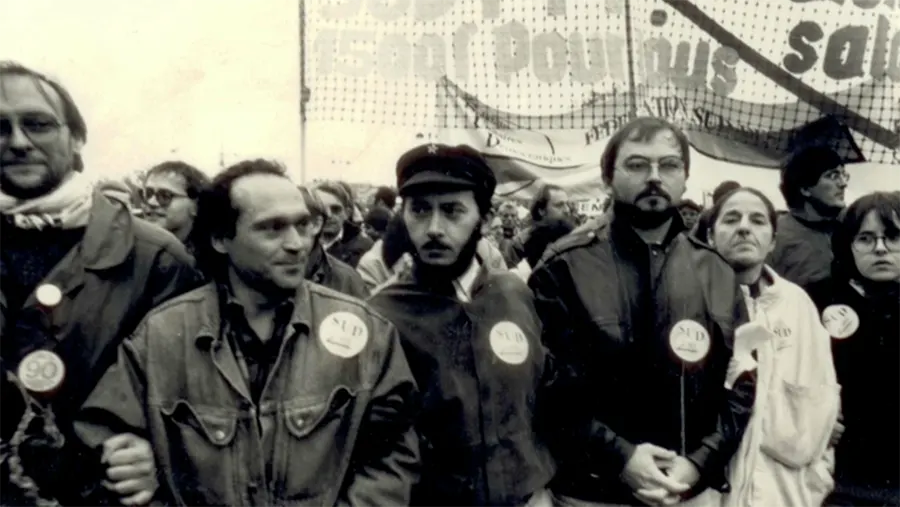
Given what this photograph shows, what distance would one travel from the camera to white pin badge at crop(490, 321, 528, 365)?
294 centimetres

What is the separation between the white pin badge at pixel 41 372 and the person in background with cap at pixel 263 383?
340 millimetres

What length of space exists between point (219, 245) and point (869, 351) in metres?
2.46

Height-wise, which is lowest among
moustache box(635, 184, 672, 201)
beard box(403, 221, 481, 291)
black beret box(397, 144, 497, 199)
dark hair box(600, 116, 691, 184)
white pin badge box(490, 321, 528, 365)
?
white pin badge box(490, 321, 528, 365)

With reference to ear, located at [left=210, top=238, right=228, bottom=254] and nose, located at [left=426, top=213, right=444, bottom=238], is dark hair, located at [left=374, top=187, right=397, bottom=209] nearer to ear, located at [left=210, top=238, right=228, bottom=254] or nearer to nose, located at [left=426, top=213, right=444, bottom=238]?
nose, located at [left=426, top=213, right=444, bottom=238]

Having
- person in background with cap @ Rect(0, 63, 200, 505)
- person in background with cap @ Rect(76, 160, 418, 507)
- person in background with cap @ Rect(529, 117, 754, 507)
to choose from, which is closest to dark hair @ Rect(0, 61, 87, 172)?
person in background with cap @ Rect(0, 63, 200, 505)

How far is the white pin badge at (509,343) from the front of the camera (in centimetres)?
294

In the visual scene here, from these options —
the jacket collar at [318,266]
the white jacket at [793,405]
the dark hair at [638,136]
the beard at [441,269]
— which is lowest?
the white jacket at [793,405]

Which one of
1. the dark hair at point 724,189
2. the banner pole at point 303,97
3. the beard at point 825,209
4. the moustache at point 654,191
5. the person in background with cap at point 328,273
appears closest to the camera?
the moustache at point 654,191

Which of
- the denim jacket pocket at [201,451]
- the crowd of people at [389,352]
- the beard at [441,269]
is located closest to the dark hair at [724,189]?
the crowd of people at [389,352]

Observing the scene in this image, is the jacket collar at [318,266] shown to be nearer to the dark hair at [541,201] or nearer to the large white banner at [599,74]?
the large white banner at [599,74]

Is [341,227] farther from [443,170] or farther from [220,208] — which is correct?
[220,208]

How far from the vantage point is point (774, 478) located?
3553mm

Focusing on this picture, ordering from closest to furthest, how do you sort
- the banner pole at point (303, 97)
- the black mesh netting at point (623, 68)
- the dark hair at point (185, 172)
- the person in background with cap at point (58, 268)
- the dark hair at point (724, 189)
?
the person in background with cap at point (58, 268) < the dark hair at point (185, 172) < the dark hair at point (724, 189) < the banner pole at point (303, 97) < the black mesh netting at point (623, 68)

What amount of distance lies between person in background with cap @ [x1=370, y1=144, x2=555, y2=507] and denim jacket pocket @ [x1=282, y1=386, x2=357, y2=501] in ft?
1.00
